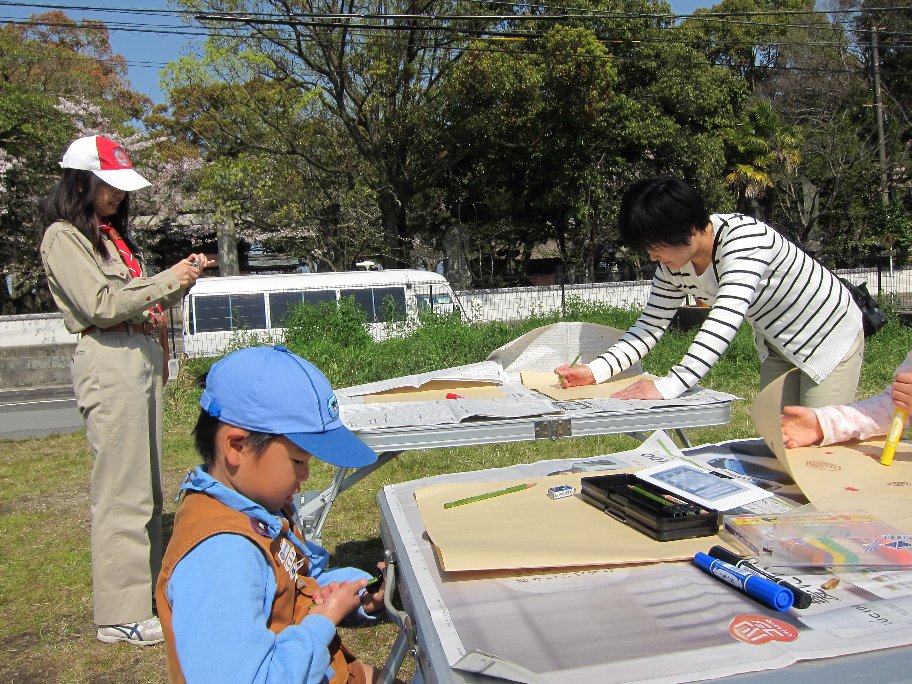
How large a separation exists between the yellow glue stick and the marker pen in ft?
2.27

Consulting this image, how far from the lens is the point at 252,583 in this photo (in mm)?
1162

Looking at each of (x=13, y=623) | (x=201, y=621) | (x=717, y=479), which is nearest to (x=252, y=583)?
(x=201, y=621)

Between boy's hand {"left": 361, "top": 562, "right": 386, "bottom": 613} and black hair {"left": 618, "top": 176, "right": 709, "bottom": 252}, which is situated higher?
black hair {"left": 618, "top": 176, "right": 709, "bottom": 252}

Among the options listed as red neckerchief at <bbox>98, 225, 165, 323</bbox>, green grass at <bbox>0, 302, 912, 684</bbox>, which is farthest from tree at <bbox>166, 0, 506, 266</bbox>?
red neckerchief at <bbox>98, 225, 165, 323</bbox>

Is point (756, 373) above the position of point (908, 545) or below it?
below

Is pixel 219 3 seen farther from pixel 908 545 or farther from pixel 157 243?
pixel 908 545

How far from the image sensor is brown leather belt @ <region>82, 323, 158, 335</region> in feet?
8.57

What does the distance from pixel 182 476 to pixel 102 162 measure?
3.11m

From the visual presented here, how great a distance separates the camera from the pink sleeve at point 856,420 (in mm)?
1909

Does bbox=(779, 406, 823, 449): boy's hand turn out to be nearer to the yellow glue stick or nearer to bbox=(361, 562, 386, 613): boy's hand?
the yellow glue stick

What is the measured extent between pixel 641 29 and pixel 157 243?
15527mm

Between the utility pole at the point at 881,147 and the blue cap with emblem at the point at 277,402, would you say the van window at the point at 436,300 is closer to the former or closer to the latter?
the blue cap with emblem at the point at 277,402

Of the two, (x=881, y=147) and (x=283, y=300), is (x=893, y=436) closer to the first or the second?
(x=283, y=300)

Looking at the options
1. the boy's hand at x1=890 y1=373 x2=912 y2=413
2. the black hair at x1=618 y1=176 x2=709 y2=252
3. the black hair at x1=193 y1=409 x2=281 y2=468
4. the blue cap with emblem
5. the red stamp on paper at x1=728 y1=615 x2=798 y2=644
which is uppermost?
the black hair at x1=618 y1=176 x2=709 y2=252
